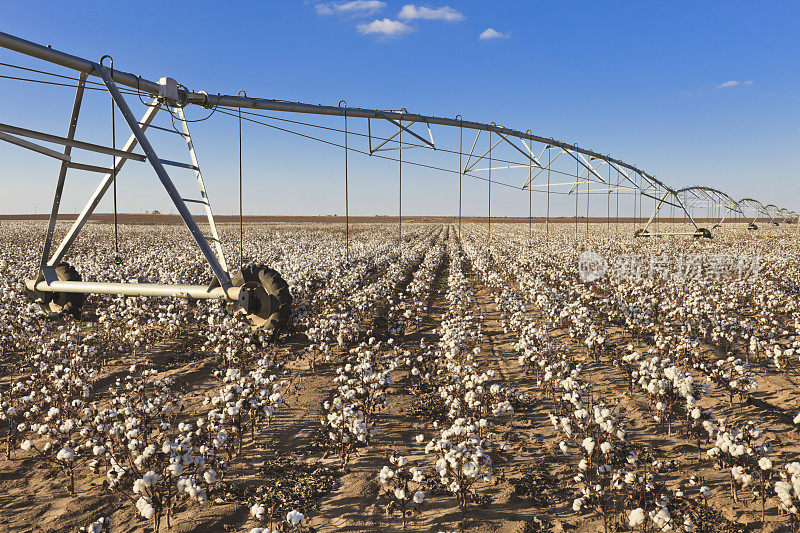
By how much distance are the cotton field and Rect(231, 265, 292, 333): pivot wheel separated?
0.39 m

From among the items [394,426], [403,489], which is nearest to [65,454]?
[403,489]

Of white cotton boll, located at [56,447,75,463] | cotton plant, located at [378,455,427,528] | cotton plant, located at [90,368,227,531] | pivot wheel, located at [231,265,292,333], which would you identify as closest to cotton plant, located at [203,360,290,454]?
cotton plant, located at [90,368,227,531]

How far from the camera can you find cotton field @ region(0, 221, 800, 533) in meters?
4.70

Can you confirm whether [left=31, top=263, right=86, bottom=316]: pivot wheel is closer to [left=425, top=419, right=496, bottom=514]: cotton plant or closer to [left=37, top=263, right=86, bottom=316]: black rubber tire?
[left=37, top=263, right=86, bottom=316]: black rubber tire

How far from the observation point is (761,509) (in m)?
4.73

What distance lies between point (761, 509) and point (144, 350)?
1212cm

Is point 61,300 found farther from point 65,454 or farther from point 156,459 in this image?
point 156,459

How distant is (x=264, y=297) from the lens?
21.1 feet

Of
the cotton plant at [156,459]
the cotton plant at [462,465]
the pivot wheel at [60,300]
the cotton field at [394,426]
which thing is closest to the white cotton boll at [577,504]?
the cotton field at [394,426]

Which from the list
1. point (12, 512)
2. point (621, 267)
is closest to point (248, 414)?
point (12, 512)

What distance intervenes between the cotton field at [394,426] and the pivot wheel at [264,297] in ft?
1.27

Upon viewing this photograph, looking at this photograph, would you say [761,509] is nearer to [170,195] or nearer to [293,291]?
[170,195]

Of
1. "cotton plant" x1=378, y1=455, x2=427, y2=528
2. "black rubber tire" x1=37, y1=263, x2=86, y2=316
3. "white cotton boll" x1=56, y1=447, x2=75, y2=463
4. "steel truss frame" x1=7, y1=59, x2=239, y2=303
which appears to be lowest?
"cotton plant" x1=378, y1=455, x2=427, y2=528

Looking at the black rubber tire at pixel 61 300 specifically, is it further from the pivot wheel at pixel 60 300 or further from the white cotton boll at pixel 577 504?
the white cotton boll at pixel 577 504
